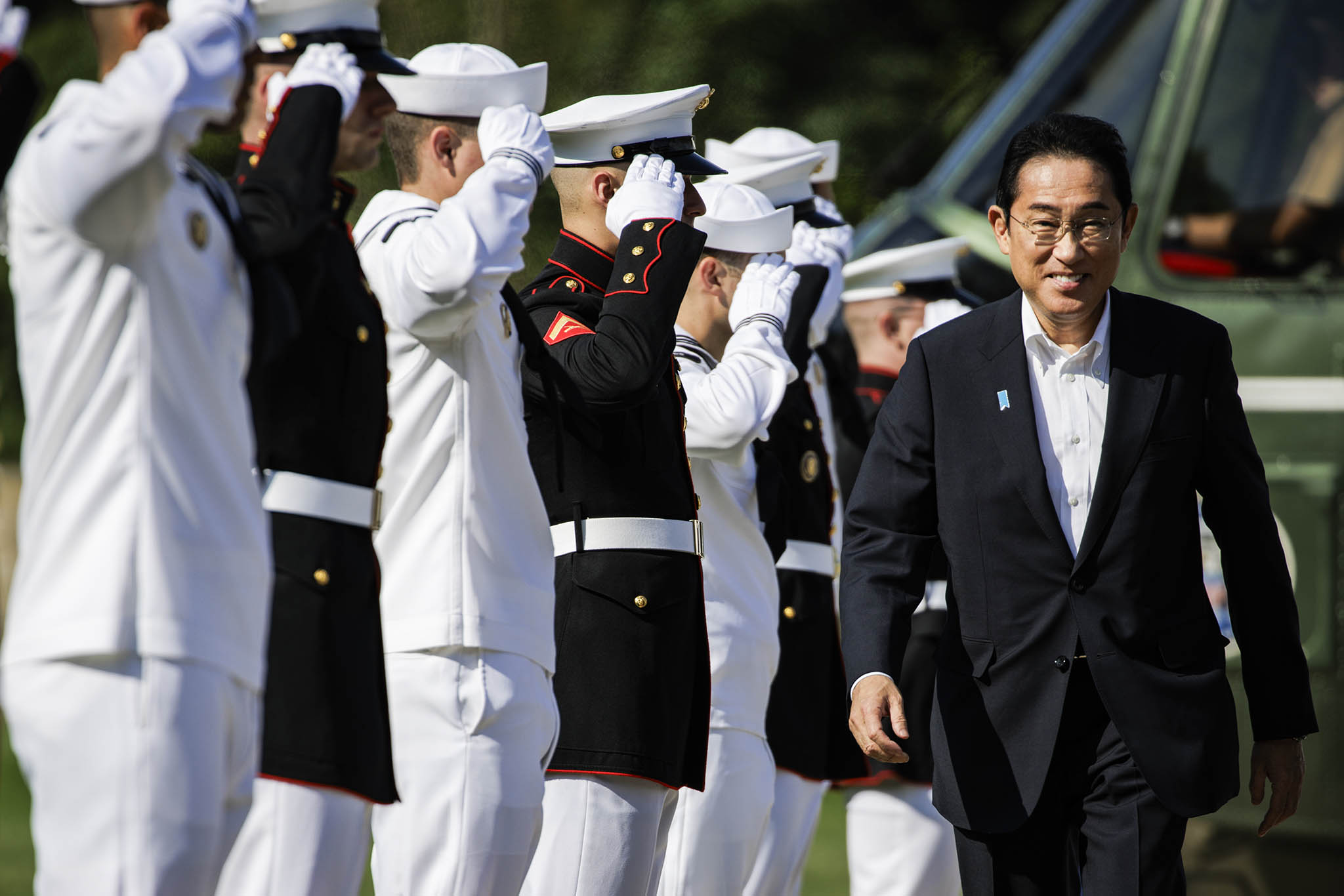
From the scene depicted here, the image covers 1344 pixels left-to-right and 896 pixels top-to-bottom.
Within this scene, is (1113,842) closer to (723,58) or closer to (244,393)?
(244,393)

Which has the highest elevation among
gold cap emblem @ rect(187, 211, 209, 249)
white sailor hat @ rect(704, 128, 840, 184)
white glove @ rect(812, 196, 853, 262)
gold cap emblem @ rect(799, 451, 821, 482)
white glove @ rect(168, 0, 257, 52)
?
white sailor hat @ rect(704, 128, 840, 184)

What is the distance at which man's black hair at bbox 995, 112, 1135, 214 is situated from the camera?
11.0ft

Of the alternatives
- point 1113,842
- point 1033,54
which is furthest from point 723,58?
point 1113,842

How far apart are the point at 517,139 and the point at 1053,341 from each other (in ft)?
3.38

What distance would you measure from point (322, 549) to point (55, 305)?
604mm

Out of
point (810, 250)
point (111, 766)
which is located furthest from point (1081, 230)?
point (810, 250)

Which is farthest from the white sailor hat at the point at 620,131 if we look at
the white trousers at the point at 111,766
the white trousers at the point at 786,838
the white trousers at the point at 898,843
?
the white trousers at the point at 898,843

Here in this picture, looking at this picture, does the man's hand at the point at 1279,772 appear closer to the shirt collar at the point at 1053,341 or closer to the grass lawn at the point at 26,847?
the shirt collar at the point at 1053,341

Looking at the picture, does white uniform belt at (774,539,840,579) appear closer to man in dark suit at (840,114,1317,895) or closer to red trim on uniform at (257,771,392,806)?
man in dark suit at (840,114,1317,895)

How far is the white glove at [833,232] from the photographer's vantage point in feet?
18.2

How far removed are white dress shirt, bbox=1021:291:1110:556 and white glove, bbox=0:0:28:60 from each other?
1767 mm

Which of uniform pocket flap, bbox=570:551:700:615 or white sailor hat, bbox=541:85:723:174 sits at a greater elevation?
white sailor hat, bbox=541:85:723:174

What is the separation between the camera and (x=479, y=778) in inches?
123

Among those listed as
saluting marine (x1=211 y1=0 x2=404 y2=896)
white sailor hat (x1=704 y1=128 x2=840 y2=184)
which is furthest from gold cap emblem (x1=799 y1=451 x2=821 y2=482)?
saluting marine (x1=211 y1=0 x2=404 y2=896)
